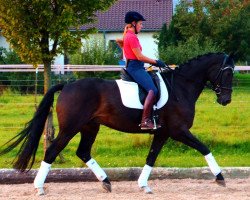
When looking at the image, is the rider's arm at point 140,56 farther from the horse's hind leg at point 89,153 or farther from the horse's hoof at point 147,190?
the horse's hoof at point 147,190

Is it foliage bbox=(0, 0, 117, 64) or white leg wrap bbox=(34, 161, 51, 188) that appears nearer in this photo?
white leg wrap bbox=(34, 161, 51, 188)

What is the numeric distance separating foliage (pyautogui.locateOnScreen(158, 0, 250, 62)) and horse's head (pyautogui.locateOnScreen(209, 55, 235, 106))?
27.0 m

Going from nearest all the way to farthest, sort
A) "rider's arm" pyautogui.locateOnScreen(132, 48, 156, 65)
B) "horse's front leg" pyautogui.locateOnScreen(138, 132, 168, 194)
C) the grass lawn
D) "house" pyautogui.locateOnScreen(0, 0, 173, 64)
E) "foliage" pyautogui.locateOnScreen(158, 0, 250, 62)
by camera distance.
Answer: "rider's arm" pyautogui.locateOnScreen(132, 48, 156, 65) < "horse's front leg" pyautogui.locateOnScreen(138, 132, 168, 194) < the grass lawn < "foliage" pyautogui.locateOnScreen(158, 0, 250, 62) < "house" pyautogui.locateOnScreen(0, 0, 173, 64)

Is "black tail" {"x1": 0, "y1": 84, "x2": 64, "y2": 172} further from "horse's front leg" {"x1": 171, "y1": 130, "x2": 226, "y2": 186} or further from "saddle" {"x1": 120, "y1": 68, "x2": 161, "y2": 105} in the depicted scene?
"horse's front leg" {"x1": 171, "y1": 130, "x2": 226, "y2": 186}

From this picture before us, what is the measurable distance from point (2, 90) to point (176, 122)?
7.64 metres

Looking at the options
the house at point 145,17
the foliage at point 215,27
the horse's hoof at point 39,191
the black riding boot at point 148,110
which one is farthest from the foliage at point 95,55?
the horse's hoof at point 39,191

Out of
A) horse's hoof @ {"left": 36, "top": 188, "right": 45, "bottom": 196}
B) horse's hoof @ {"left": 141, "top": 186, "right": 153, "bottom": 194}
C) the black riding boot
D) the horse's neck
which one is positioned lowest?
horse's hoof @ {"left": 141, "top": 186, "right": 153, "bottom": 194}

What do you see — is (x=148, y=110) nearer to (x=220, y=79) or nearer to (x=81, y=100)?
(x=81, y=100)

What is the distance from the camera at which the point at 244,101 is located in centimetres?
1634

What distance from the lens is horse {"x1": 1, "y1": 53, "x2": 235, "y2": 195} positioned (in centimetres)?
960

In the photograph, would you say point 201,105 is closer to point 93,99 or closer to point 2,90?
point 2,90

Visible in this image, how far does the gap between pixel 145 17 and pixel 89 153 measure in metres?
35.3

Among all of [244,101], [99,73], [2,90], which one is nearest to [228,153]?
[244,101]

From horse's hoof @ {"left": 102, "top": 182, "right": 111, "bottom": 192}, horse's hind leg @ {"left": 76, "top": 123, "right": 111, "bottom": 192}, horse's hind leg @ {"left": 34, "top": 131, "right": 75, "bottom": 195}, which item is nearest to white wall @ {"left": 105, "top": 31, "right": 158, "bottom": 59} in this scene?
horse's hind leg @ {"left": 76, "top": 123, "right": 111, "bottom": 192}
